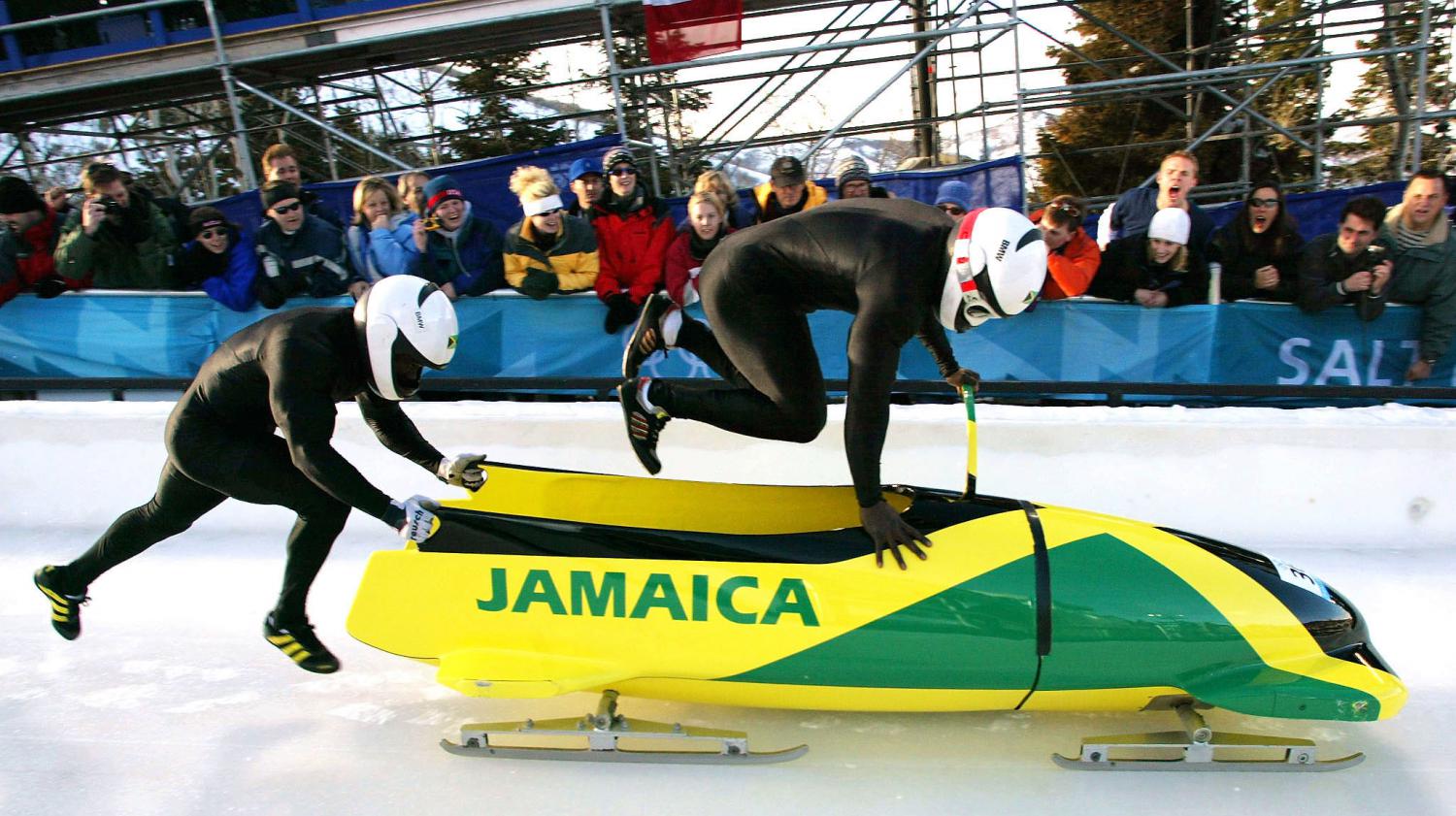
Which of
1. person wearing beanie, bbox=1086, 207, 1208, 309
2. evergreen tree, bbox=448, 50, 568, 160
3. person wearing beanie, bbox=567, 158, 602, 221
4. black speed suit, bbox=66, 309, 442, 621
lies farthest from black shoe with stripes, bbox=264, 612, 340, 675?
evergreen tree, bbox=448, 50, 568, 160

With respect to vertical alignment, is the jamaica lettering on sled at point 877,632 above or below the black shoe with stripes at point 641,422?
below

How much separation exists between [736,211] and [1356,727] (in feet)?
10.2

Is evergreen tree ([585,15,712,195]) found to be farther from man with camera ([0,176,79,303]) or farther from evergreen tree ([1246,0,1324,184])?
evergreen tree ([1246,0,1324,184])

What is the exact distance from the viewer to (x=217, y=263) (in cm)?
463

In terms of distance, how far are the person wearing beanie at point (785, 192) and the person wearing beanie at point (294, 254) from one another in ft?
6.14

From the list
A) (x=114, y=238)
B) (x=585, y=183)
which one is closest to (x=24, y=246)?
(x=114, y=238)

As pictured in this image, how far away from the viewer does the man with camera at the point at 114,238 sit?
456 centimetres

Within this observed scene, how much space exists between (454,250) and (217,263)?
1121mm

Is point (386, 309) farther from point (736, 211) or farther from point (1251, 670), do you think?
point (736, 211)

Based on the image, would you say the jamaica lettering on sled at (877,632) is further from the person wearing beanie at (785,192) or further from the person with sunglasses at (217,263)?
the person with sunglasses at (217,263)

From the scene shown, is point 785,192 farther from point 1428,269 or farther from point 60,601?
point 60,601

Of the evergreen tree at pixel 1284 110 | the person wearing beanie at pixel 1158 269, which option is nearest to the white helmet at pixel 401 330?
the person wearing beanie at pixel 1158 269

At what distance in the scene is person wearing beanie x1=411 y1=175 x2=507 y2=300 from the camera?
14.6ft

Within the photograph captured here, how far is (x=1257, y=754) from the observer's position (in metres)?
2.20
